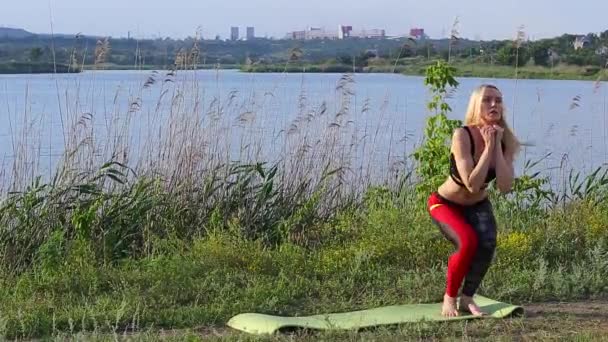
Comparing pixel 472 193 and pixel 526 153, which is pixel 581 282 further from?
pixel 526 153

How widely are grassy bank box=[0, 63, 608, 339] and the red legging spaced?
381mm

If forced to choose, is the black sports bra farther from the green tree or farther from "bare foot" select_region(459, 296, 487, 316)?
the green tree

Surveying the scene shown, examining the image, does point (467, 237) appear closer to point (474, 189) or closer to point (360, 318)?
point (474, 189)

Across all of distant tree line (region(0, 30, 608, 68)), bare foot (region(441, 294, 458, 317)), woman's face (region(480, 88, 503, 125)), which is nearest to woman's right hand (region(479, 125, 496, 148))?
woman's face (region(480, 88, 503, 125))

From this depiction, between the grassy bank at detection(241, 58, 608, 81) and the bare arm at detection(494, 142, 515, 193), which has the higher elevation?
the grassy bank at detection(241, 58, 608, 81)

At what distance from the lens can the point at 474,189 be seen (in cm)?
624

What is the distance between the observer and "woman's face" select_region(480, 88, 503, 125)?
6305mm

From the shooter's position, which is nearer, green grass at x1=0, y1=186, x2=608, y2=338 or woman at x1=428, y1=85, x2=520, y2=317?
woman at x1=428, y1=85, x2=520, y2=317

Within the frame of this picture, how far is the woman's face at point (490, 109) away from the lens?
6305 mm

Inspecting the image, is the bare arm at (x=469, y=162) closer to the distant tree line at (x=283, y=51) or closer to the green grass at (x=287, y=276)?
the green grass at (x=287, y=276)

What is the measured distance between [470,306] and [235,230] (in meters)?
2.69

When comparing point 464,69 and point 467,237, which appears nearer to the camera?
point 467,237

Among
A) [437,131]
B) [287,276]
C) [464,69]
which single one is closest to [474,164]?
[287,276]

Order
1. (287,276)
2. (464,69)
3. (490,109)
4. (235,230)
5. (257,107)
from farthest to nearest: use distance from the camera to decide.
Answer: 1. (464,69)
2. (257,107)
3. (235,230)
4. (287,276)
5. (490,109)
